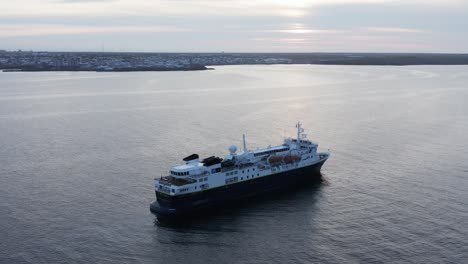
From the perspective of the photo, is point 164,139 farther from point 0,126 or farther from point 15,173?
Answer: point 0,126

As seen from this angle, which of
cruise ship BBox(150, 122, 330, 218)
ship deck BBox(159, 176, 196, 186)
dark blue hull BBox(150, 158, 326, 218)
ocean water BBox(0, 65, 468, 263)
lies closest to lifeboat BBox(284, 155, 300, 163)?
cruise ship BBox(150, 122, 330, 218)

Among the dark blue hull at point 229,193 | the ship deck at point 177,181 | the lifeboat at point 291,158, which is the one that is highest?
the lifeboat at point 291,158

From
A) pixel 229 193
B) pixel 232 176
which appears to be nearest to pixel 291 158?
pixel 232 176

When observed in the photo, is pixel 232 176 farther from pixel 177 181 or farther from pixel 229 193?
pixel 177 181

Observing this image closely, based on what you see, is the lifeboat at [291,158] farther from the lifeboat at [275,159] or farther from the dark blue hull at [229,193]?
the dark blue hull at [229,193]

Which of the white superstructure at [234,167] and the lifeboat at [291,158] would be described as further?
the lifeboat at [291,158]

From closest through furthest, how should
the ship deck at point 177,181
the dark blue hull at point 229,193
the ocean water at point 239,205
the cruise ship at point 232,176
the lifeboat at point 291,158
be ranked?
the ocean water at point 239,205 < the dark blue hull at point 229,193 < the cruise ship at point 232,176 < the ship deck at point 177,181 < the lifeboat at point 291,158

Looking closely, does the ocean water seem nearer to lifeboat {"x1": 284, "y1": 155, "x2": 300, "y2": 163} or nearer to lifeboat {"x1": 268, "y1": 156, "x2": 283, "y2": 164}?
lifeboat {"x1": 284, "y1": 155, "x2": 300, "y2": 163}

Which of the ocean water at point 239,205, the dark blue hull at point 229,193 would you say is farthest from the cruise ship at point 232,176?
the ocean water at point 239,205
